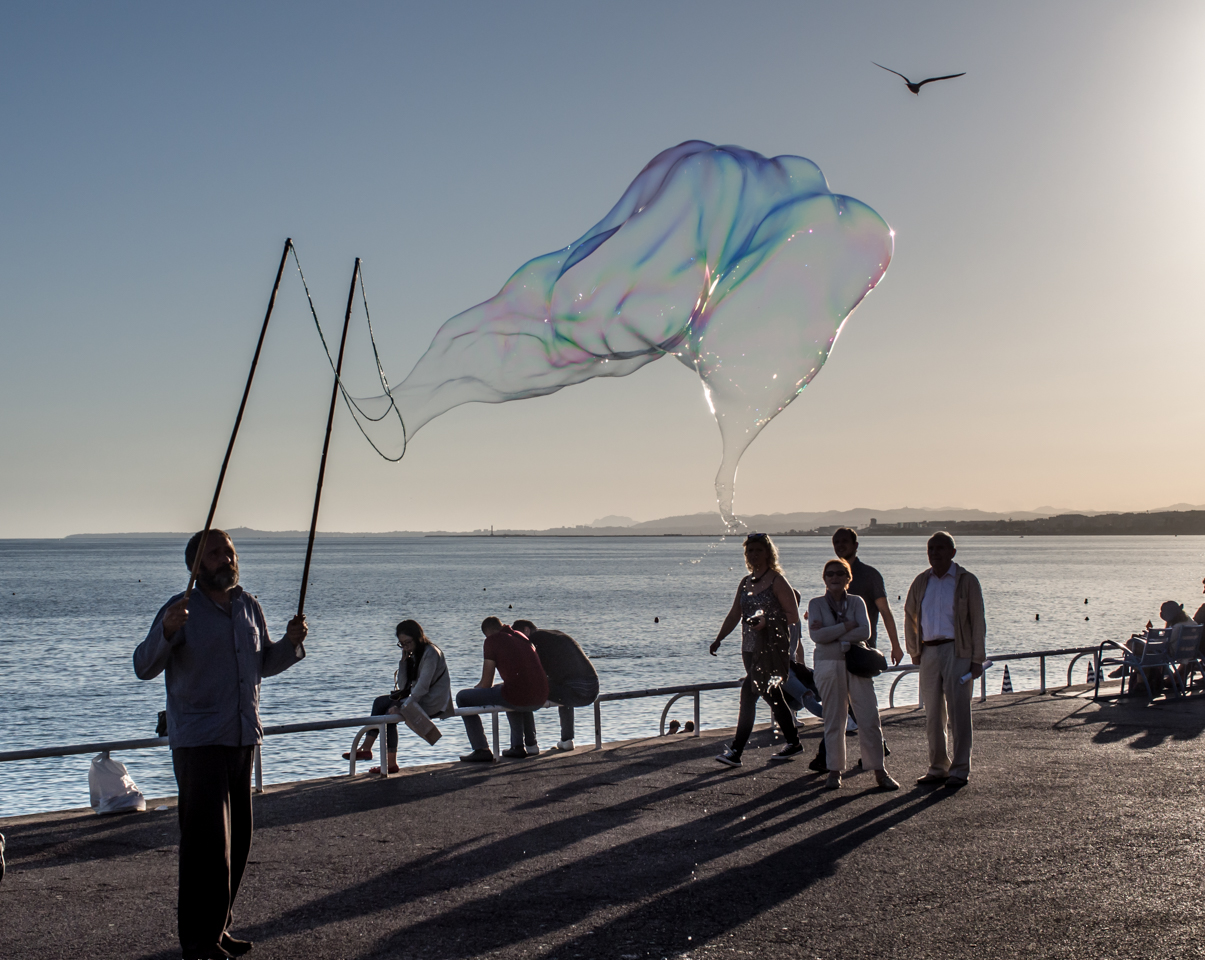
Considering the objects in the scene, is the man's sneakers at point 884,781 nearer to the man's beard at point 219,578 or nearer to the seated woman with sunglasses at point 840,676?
the seated woman with sunglasses at point 840,676

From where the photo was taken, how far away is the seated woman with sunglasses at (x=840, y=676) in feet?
29.6

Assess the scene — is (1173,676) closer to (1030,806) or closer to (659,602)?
(1030,806)

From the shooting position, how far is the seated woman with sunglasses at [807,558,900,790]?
29.6 ft

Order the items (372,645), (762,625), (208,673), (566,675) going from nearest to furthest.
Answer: (208,673), (762,625), (566,675), (372,645)

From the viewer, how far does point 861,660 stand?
910 cm

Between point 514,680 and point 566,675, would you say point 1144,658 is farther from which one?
point 514,680

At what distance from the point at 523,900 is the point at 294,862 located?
177 cm

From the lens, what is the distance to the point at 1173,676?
15.1 metres

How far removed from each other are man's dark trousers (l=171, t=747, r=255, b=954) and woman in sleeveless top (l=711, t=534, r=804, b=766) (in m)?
5.16

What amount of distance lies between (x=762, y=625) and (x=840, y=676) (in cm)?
79

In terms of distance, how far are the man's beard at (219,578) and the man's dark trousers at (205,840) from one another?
0.76m

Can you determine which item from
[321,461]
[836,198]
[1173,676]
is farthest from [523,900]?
[1173,676]

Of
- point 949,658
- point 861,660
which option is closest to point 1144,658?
point 949,658

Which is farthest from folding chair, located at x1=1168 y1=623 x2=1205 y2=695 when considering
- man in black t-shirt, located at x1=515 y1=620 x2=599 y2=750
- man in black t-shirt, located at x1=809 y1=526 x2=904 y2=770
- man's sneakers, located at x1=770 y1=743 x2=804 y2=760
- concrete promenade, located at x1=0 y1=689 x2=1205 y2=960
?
man in black t-shirt, located at x1=515 y1=620 x2=599 y2=750
